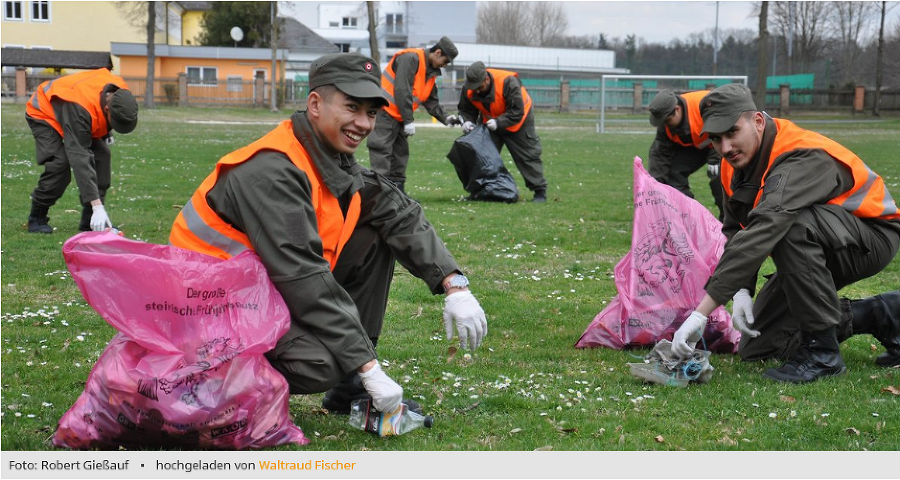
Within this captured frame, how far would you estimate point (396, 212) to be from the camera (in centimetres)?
380

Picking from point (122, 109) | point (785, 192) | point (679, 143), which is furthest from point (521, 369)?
point (122, 109)

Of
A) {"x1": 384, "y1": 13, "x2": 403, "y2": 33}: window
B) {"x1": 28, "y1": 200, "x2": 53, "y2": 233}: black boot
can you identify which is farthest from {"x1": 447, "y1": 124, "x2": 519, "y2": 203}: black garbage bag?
{"x1": 384, "y1": 13, "x2": 403, "y2": 33}: window

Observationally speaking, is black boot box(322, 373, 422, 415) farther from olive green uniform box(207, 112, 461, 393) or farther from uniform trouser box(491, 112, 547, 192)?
uniform trouser box(491, 112, 547, 192)

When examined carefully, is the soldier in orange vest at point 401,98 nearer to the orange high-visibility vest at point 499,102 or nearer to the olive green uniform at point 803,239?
the orange high-visibility vest at point 499,102

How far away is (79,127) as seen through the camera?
8023mm

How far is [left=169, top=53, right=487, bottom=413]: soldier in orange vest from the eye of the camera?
328 centimetres

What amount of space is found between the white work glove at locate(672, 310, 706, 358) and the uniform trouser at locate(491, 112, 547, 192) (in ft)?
23.9

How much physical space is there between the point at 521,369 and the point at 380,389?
1.36 metres

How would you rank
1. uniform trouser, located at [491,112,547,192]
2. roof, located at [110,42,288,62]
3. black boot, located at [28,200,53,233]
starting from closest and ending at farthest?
black boot, located at [28,200,53,233]
uniform trouser, located at [491,112,547,192]
roof, located at [110,42,288,62]

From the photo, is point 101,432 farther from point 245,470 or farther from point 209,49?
point 209,49

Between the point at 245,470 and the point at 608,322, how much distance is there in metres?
2.44

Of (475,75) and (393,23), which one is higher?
(393,23)

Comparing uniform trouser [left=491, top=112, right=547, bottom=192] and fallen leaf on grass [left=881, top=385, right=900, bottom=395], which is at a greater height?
uniform trouser [left=491, top=112, right=547, bottom=192]

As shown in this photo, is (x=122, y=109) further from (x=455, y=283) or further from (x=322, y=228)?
(x=455, y=283)
